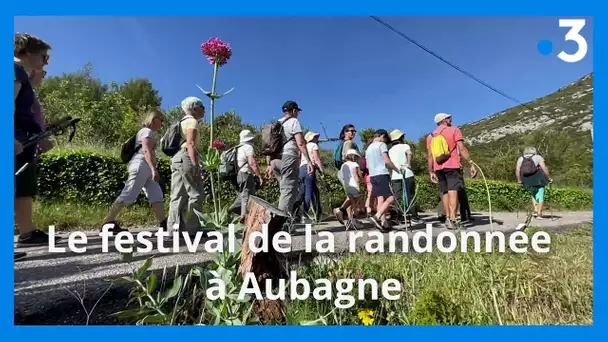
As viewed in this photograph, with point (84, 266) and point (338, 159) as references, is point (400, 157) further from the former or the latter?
point (84, 266)

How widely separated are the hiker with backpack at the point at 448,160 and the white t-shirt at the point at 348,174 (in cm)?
74

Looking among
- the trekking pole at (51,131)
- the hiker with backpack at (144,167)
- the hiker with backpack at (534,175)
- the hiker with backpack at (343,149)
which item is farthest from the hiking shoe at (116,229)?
the hiker with backpack at (534,175)

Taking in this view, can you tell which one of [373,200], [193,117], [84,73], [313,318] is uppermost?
[84,73]

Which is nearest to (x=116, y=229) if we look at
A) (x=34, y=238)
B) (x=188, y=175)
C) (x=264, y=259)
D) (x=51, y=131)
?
(x=34, y=238)

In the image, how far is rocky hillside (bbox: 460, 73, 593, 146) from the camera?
2.19 m

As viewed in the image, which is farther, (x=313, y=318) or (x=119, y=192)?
(x=119, y=192)

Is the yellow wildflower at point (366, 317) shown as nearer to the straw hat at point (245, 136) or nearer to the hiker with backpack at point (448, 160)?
the hiker with backpack at point (448, 160)

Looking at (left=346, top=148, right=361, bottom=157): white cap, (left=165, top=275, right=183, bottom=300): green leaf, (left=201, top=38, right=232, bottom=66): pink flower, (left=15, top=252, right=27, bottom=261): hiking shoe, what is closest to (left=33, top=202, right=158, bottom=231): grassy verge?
(left=15, top=252, right=27, bottom=261): hiking shoe

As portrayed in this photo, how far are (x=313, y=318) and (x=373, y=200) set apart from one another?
1.97 metres

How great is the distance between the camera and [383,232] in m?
2.50

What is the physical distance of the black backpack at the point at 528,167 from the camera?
8.81ft

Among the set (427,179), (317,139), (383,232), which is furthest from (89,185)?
(427,179)

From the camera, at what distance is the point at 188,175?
8.43ft

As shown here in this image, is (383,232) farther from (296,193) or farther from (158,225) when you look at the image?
(158,225)
